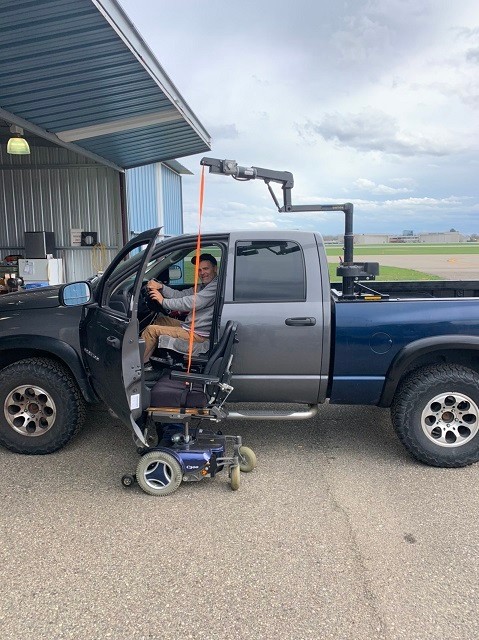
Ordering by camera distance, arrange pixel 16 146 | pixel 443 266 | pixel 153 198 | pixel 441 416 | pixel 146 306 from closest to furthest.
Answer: pixel 441 416 → pixel 146 306 → pixel 16 146 → pixel 153 198 → pixel 443 266

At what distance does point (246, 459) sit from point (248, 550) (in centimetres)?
101

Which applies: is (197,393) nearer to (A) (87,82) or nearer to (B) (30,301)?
(B) (30,301)

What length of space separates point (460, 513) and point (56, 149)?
11.3m

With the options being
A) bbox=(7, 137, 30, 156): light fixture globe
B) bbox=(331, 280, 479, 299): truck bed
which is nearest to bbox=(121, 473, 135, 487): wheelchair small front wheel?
bbox=(331, 280, 479, 299): truck bed

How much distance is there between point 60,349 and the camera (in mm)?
4125

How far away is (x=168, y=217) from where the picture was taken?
1870 cm

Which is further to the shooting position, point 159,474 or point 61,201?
point 61,201

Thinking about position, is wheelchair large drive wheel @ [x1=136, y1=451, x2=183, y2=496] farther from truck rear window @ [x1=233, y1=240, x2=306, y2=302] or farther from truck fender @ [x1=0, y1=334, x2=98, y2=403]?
truck rear window @ [x1=233, y1=240, x2=306, y2=302]

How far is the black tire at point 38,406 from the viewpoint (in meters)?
4.16

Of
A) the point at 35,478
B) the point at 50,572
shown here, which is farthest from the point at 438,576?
the point at 35,478

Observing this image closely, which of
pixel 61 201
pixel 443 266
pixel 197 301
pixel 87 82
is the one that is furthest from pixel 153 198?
pixel 443 266

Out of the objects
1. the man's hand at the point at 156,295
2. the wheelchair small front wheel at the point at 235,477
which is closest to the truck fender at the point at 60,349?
the man's hand at the point at 156,295

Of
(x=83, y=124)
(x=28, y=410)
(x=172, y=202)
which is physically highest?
(x=83, y=124)

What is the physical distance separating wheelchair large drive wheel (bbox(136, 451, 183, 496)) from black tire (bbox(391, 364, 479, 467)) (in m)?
1.80
